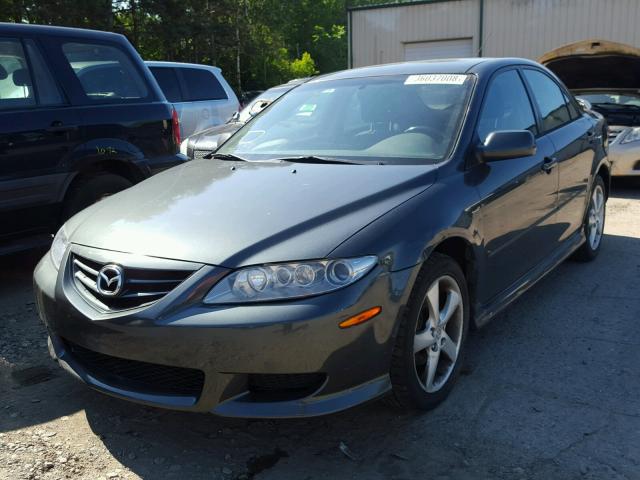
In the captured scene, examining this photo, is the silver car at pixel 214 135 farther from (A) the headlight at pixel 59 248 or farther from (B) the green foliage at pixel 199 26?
(B) the green foliage at pixel 199 26

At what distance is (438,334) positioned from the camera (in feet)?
9.58

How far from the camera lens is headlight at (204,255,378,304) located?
7.77ft

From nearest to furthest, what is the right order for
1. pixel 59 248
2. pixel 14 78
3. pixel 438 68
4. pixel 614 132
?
pixel 59 248
pixel 438 68
pixel 14 78
pixel 614 132

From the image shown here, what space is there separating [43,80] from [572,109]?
13.6 ft

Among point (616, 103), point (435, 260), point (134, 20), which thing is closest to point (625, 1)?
point (616, 103)

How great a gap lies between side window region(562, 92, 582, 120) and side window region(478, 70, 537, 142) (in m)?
0.90

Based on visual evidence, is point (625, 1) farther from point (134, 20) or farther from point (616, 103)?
point (134, 20)

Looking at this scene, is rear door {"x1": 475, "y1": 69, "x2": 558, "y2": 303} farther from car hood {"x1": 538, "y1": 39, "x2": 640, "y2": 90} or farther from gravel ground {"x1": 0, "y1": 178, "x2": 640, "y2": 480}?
car hood {"x1": 538, "y1": 39, "x2": 640, "y2": 90}

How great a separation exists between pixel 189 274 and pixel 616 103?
351 inches

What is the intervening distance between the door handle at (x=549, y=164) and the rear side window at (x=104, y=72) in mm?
3453

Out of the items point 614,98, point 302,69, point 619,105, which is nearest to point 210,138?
point 619,105

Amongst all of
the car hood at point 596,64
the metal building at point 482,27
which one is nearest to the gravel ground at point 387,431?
the car hood at point 596,64

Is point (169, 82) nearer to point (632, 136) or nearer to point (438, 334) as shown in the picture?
point (632, 136)

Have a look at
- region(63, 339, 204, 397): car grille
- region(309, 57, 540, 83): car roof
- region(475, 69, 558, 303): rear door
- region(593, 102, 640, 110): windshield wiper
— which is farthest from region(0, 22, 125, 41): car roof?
region(593, 102, 640, 110): windshield wiper
